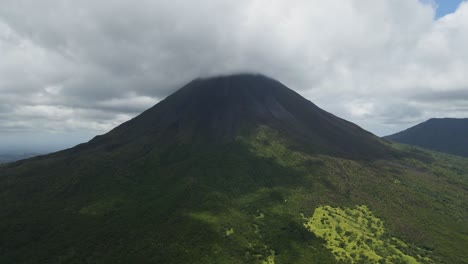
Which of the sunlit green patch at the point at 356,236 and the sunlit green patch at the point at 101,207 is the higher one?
the sunlit green patch at the point at 101,207

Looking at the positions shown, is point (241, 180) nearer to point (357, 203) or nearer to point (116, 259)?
point (357, 203)

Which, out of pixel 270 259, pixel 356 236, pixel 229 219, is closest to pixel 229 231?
pixel 229 219

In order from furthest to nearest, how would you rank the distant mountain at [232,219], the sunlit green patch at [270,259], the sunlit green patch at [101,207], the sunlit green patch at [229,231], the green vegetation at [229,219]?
the sunlit green patch at [101,207]
the sunlit green patch at [229,231]
the green vegetation at [229,219]
the distant mountain at [232,219]
the sunlit green patch at [270,259]

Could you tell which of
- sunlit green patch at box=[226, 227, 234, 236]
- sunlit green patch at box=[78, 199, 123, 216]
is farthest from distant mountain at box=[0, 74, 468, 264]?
sunlit green patch at box=[78, 199, 123, 216]

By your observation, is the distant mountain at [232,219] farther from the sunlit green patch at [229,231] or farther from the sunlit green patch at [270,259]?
the sunlit green patch at [270,259]

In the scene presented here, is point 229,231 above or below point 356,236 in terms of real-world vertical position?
above

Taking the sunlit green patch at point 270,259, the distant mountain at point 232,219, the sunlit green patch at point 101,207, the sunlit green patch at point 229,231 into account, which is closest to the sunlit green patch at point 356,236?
the distant mountain at point 232,219

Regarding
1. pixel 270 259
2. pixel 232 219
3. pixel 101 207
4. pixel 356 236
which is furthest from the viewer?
pixel 101 207

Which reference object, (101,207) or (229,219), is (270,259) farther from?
(101,207)

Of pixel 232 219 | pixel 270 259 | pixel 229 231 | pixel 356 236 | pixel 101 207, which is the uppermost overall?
pixel 101 207
